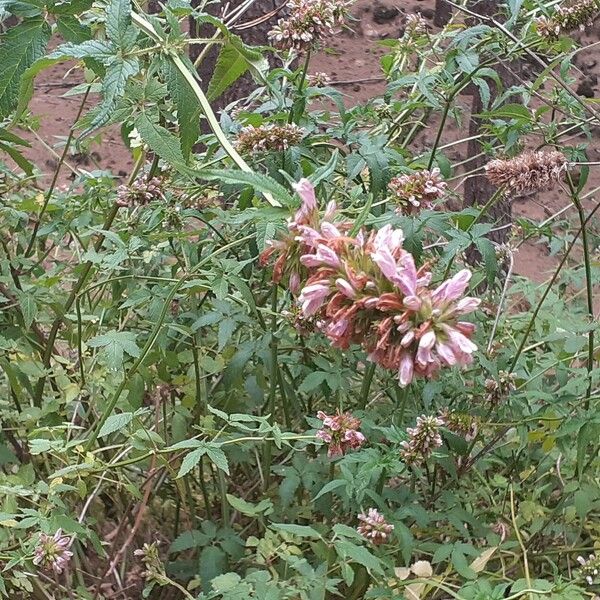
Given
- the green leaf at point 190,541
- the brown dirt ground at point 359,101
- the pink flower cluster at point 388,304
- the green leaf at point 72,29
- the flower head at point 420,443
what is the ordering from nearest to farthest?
1. the pink flower cluster at point 388,304
2. the green leaf at point 72,29
3. the flower head at point 420,443
4. the green leaf at point 190,541
5. the brown dirt ground at point 359,101

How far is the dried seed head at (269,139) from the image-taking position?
1560 millimetres

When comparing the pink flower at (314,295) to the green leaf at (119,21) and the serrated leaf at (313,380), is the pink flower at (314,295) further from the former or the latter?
the serrated leaf at (313,380)

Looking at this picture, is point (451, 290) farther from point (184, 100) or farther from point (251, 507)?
point (251, 507)

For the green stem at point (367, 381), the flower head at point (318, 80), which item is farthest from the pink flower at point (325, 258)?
the flower head at point (318, 80)

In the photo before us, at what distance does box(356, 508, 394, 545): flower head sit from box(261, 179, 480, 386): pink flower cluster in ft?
2.49

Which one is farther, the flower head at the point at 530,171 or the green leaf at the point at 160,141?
the flower head at the point at 530,171

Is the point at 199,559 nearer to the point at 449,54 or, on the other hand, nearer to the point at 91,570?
the point at 91,570

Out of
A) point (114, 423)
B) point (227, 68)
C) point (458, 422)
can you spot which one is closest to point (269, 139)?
point (227, 68)

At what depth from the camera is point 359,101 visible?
6.42m

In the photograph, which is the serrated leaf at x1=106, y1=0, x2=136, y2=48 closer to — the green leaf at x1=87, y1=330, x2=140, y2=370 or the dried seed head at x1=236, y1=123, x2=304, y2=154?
the dried seed head at x1=236, y1=123, x2=304, y2=154

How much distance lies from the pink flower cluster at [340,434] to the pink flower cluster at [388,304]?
0.55 metres

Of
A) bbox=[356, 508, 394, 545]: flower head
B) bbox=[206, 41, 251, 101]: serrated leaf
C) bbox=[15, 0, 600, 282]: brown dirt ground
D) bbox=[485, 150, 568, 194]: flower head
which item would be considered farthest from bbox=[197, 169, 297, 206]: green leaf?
bbox=[15, 0, 600, 282]: brown dirt ground

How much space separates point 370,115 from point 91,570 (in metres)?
1.17

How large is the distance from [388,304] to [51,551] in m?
0.82
